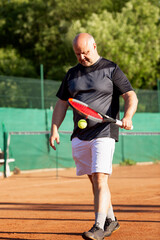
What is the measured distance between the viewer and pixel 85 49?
423 centimetres

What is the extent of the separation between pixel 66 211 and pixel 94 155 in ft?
7.52

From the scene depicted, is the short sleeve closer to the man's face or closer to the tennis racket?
the man's face

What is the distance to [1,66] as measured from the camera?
35812mm

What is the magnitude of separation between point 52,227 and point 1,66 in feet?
104

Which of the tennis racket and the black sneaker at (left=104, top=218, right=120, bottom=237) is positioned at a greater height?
the tennis racket

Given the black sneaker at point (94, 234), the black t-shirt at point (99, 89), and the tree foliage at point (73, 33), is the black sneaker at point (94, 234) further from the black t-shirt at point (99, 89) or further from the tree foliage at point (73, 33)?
the tree foliage at point (73, 33)

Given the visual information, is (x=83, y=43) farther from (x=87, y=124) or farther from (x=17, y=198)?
(x=17, y=198)

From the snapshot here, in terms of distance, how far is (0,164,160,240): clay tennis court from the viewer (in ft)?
15.5

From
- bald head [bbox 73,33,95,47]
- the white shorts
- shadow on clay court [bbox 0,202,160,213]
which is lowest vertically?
shadow on clay court [bbox 0,202,160,213]

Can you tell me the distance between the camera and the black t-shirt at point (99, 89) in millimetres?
4309

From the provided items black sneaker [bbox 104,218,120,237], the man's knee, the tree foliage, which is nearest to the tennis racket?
the man's knee

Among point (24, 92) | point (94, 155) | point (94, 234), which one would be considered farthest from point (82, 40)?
point (24, 92)

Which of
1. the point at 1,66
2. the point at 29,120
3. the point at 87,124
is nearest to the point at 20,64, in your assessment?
the point at 1,66

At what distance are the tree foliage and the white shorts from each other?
25.1 meters
